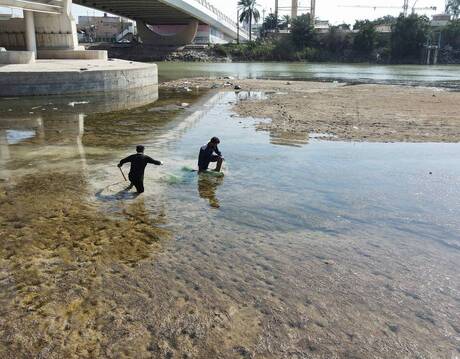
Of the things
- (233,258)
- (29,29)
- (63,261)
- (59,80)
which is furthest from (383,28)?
(63,261)

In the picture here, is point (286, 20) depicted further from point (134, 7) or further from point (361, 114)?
point (361, 114)

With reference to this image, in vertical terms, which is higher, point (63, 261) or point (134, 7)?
point (134, 7)

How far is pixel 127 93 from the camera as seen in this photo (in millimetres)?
24906

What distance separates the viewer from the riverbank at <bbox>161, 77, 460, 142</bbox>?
14143mm

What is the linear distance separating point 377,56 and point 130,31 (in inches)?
2329

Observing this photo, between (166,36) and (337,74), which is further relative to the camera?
(166,36)

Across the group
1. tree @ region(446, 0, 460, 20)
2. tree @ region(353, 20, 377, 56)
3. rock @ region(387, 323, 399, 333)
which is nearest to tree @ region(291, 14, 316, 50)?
tree @ region(353, 20, 377, 56)

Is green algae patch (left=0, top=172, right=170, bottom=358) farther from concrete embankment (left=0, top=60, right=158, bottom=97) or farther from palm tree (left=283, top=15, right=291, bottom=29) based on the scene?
palm tree (left=283, top=15, right=291, bottom=29)

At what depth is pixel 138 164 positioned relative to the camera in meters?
7.83

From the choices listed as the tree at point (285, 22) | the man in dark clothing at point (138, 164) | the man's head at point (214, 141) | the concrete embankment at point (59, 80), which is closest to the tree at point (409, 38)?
the tree at point (285, 22)

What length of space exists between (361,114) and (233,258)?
13.5 metres

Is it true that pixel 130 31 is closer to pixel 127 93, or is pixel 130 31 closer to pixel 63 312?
pixel 127 93

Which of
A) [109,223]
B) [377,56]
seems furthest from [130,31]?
[109,223]

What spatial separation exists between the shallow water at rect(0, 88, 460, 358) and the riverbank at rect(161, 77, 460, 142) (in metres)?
3.12
